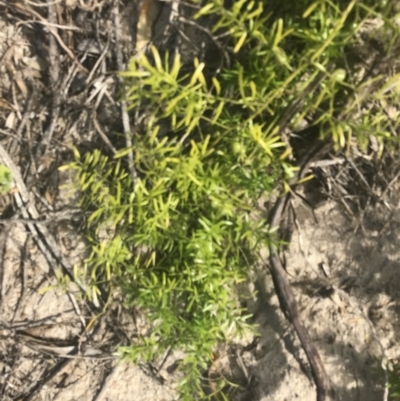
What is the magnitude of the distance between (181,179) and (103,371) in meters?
0.80

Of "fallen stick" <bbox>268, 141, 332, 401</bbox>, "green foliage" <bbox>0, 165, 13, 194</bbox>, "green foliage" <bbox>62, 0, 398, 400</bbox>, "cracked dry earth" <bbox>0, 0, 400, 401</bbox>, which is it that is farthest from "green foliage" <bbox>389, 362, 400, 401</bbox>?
"green foliage" <bbox>0, 165, 13, 194</bbox>

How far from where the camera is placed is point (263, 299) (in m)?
1.90

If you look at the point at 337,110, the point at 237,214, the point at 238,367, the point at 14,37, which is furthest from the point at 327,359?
the point at 14,37

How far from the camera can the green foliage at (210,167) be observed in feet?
4.77

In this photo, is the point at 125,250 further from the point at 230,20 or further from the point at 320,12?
the point at 320,12

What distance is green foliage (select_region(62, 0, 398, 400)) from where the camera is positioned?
4.77 feet

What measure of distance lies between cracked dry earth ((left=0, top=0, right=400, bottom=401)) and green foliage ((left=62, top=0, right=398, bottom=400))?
95 millimetres

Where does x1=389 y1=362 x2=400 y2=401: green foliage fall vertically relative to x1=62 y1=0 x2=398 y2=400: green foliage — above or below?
below

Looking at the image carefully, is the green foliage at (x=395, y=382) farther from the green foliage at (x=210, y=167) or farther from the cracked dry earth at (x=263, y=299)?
the green foliage at (x=210, y=167)

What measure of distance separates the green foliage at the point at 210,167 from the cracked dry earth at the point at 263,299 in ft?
0.31

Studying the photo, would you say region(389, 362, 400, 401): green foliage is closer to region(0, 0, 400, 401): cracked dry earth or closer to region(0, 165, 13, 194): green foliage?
region(0, 0, 400, 401): cracked dry earth

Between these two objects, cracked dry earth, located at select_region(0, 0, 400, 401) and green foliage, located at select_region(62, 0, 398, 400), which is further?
cracked dry earth, located at select_region(0, 0, 400, 401)

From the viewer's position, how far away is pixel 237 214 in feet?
5.71

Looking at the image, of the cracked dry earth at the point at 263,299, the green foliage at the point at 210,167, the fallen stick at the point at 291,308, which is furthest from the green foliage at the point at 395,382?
the green foliage at the point at 210,167
